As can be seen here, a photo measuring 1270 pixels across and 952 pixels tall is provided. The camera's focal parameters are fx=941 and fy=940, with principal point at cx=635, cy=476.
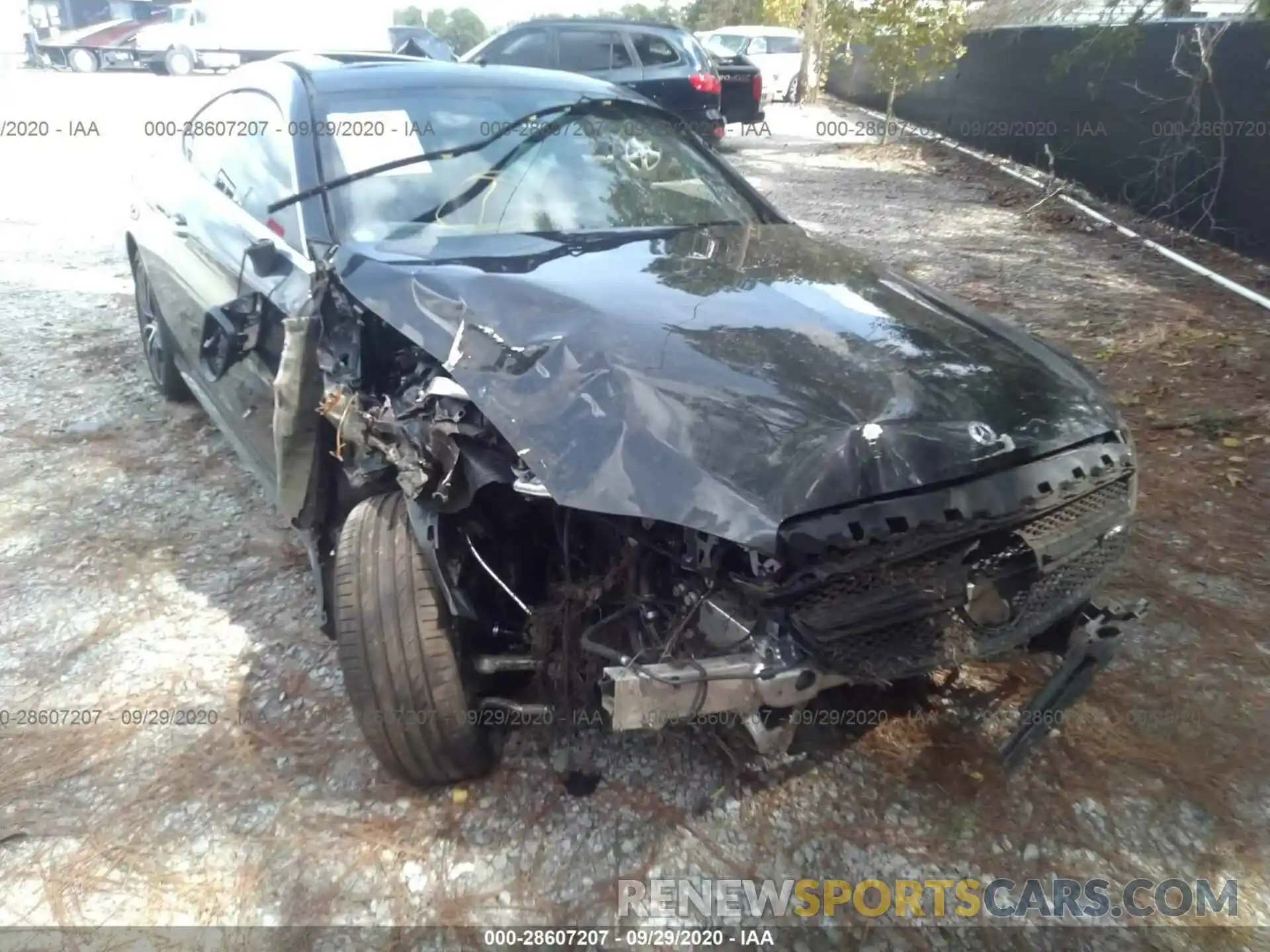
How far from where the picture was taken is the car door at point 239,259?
2.94m

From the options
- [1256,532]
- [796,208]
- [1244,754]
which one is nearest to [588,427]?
[1244,754]

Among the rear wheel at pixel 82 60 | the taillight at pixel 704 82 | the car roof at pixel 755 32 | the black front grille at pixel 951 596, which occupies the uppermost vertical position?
the car roof at pixel 755 32

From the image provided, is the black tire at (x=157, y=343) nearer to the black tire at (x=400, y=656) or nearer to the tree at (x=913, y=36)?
the black tire at (x=400, y=656)

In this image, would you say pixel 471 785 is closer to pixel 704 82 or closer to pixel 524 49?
pixel 524 49

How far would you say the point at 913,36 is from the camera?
13250 mm

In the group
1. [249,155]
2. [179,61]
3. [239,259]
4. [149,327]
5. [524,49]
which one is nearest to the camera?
[239,259]

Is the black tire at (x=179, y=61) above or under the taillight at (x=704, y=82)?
under

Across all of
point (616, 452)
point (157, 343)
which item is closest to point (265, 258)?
point (616, 452)

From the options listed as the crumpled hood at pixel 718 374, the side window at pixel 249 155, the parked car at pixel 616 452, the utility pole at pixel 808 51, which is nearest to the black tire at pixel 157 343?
the side window at pixel 249 155

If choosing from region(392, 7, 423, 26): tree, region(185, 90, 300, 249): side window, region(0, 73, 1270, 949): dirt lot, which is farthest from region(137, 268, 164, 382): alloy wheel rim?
region(392, 7, 423, 26): tree

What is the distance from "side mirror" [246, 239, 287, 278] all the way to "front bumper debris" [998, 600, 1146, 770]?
7.98 feet

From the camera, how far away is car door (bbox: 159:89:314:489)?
294cm

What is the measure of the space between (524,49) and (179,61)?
19.4 meters

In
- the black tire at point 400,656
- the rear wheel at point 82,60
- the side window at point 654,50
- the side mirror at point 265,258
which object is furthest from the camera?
the rear wheel at point 82,60
